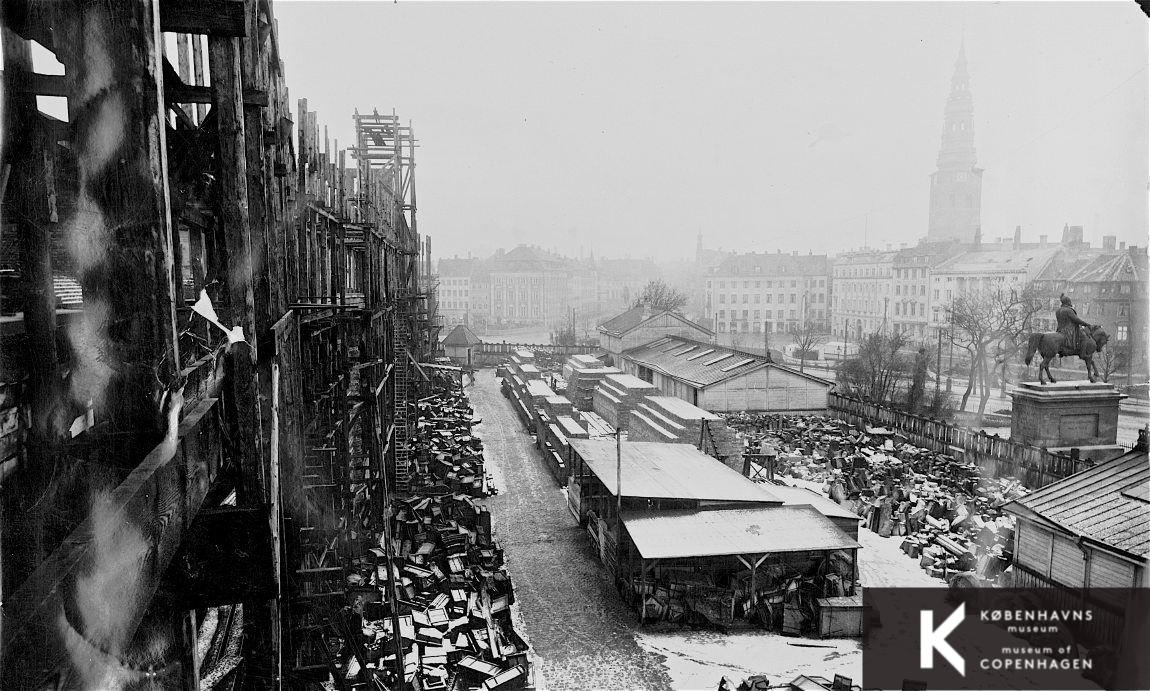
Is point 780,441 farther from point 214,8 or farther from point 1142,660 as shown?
point 214,8

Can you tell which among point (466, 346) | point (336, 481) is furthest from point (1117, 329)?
point (336, 481)

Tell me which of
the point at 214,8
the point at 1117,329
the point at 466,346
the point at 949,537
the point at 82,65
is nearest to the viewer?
the point at 82,65

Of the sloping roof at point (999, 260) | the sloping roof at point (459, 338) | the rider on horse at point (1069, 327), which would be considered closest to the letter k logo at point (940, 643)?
the rider on horse at point (1069, 327)

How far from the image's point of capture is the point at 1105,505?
10.5 meters

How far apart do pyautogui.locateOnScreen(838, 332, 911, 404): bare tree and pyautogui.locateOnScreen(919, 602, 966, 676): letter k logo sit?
72.6 feet

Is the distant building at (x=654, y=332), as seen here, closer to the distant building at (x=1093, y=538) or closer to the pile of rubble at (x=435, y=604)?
the pile of rubble at (x=435, y=604)

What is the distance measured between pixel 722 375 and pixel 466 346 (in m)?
22.8

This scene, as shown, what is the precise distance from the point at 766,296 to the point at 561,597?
68797 millimetres

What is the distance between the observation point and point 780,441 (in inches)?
971

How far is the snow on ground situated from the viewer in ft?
32.9

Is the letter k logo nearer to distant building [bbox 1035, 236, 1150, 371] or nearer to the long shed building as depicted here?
the long shed building

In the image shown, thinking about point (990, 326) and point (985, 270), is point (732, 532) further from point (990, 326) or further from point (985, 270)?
point (985, 270)

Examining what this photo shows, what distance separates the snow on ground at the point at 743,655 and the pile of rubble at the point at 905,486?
4387 millimetres

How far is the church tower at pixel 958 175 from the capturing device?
2889 inches
